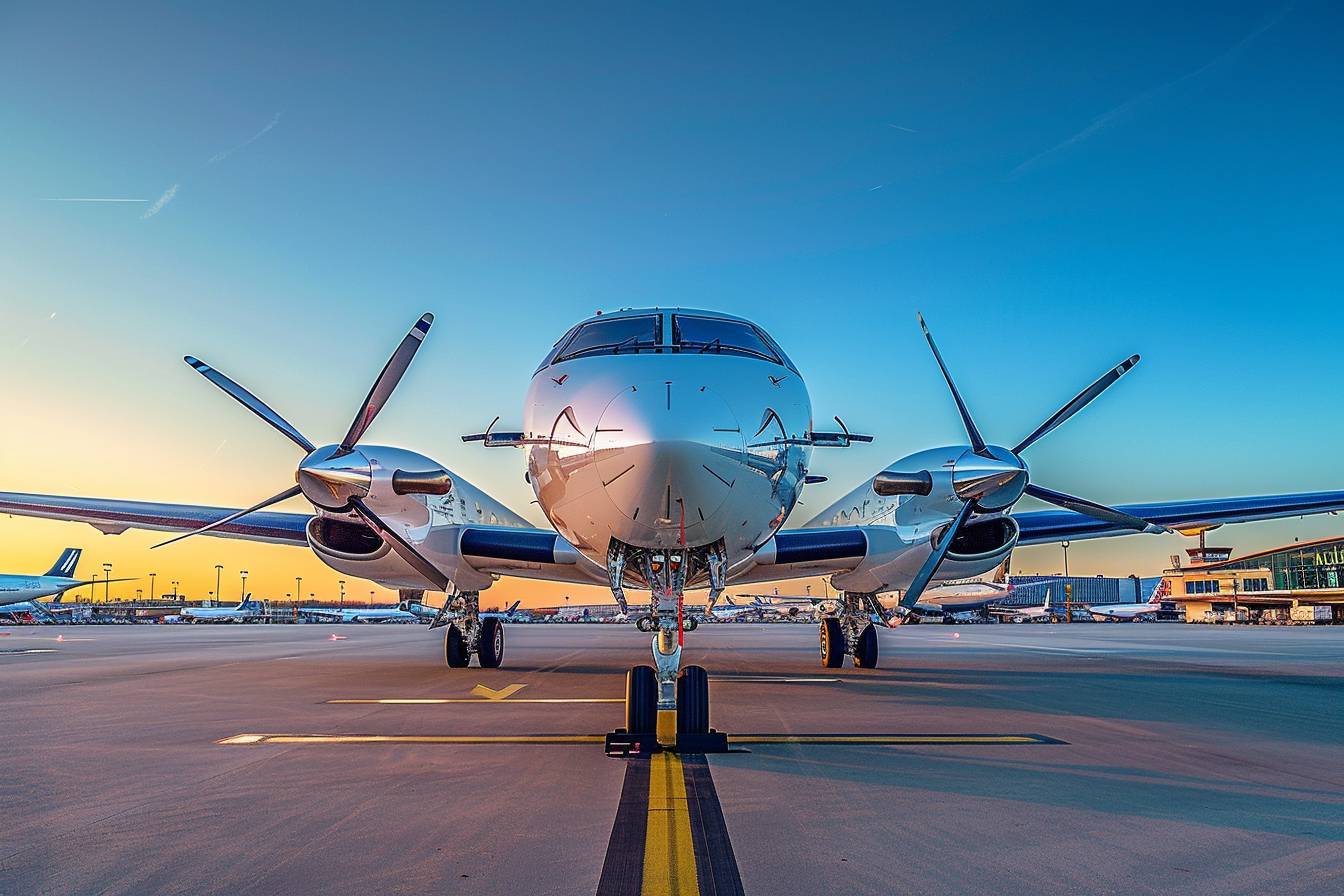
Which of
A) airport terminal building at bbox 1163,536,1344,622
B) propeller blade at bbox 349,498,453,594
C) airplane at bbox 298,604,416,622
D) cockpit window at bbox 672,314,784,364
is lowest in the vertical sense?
airplane at bbox 298,604,416,622

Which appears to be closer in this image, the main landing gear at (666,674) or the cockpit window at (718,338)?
the main landing gear at (666,674)

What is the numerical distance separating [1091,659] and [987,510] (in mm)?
12930

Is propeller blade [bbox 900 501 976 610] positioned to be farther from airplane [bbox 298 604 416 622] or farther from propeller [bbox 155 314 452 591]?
airplane [bbox 298 604 416 622]

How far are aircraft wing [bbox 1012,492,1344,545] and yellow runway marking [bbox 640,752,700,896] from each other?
1019cm

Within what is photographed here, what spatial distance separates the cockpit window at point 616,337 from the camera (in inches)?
301

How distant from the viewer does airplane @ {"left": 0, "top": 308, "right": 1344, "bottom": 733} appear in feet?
22.4

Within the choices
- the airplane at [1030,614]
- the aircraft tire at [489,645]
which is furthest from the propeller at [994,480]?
the airplane at [1030,614]

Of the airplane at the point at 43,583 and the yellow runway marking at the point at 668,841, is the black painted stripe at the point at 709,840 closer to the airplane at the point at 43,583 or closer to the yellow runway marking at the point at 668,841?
the yellow runway marking at the point at 668,841

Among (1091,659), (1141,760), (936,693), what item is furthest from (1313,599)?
(1141,760)

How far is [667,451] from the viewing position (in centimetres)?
640

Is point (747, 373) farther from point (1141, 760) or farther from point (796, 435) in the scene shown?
point (1141, 760)

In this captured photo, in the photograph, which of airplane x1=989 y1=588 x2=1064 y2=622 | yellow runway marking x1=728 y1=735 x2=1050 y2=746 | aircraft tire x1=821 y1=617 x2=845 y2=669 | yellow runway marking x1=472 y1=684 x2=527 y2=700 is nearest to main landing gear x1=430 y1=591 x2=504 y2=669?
yellow runway marking x1=472 y1=684 x2=527 y2=700

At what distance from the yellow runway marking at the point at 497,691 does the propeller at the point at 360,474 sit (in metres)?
1.82

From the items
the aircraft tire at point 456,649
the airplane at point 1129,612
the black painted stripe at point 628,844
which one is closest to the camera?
the black painted stripe at point 628,844
